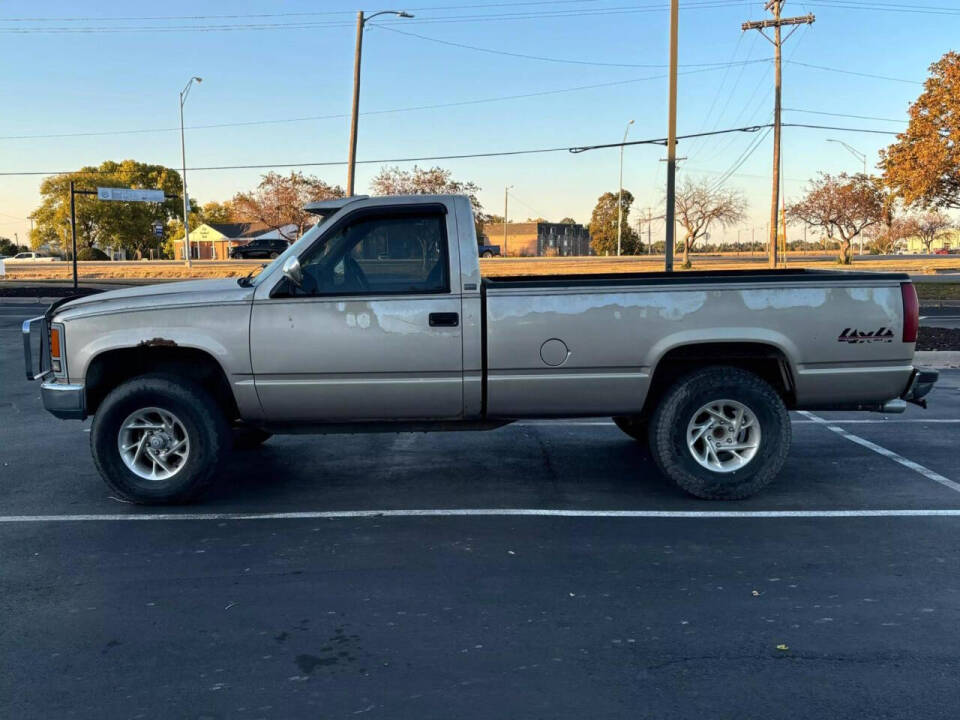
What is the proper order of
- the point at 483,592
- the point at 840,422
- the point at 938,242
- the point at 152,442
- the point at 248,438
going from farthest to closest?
A: the point at 938,242 < the point at 840,422 < the point at 248,438 < the point at 152,442 < the point at 483,592

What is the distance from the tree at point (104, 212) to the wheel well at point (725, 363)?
330 ft

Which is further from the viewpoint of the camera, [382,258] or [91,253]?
[91,253]

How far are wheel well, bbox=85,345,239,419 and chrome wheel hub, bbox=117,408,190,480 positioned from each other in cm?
33

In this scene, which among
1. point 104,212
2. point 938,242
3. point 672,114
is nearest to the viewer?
point 672,114

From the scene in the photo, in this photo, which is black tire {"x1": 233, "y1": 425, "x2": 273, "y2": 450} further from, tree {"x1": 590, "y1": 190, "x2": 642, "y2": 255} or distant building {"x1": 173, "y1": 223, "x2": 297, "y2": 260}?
distant building {"x1": 173, "y1": 223, "x2": 297, "y2": 260}

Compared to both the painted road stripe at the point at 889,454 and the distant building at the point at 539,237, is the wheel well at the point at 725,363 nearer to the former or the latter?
the painted road stripe at the point at 889,454

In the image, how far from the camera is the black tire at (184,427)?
19.1 ft

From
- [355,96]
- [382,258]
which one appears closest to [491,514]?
[382,258]

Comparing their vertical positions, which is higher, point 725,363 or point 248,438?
point 725,363

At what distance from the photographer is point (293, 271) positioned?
18.5 feet

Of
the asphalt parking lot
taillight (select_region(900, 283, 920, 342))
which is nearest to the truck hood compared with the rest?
the asphalt parking lot

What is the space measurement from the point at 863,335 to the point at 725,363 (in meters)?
0.93

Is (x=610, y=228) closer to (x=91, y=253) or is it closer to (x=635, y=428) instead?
(x=91, y=253)

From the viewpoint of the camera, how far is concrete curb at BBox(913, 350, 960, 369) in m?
13.0
